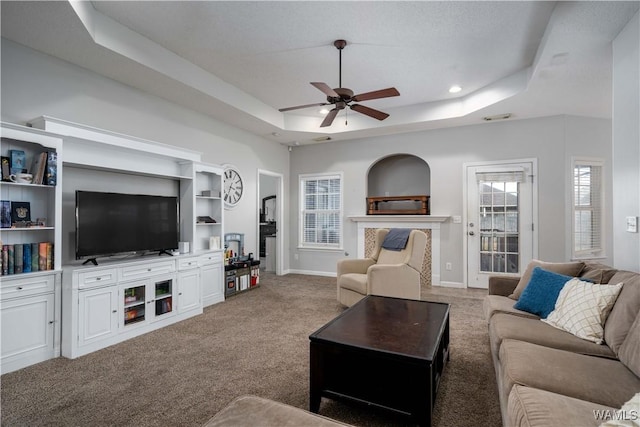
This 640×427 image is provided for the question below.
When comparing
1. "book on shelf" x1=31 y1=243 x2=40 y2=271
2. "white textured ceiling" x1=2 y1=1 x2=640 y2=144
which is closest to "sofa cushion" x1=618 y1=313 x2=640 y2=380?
"white textured ceiling" x1=2 y1=1 x2=640 y2=144

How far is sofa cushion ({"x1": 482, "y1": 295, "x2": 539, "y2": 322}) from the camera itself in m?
2.43

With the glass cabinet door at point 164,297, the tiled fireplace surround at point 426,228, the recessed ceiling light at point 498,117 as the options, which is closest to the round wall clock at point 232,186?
the glass cabinet door at point 164,297

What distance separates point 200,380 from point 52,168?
85.4 inches

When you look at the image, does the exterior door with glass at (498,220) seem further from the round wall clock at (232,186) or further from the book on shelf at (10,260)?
the book on shelf at (10,260)

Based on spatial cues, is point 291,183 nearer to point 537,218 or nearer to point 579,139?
point 537,218

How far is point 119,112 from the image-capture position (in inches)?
141

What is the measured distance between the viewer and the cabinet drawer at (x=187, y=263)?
12.3 feet

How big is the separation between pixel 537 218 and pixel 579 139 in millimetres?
1273

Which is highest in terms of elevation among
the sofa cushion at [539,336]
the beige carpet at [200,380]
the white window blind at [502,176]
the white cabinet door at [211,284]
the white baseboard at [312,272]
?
the white window blind at [502,176]

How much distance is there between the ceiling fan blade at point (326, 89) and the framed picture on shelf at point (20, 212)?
268cm

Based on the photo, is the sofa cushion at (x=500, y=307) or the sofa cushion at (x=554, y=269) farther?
the sofa cushion at (x=554, y=269)

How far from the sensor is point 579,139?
4668 millimetres

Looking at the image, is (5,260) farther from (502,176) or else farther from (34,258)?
(502,176)

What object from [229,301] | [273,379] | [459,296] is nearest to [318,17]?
[273,379]
